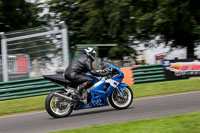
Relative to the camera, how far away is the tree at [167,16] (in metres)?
17.4

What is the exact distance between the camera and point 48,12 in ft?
70.9

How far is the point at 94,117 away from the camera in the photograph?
7.59m

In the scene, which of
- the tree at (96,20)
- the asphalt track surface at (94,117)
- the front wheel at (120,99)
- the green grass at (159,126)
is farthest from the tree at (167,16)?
the green grass at (159,126)

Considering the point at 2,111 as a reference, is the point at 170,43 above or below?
above

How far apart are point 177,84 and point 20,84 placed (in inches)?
254

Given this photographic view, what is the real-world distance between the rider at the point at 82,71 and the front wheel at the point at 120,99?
2.09 ft

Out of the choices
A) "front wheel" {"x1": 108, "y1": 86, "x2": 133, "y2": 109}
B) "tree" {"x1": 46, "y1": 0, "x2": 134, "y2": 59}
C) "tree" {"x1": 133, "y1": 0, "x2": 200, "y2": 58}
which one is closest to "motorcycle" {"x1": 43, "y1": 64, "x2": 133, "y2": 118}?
"front wheel" {"x1": 108, "y1": 86, "x2": 133, "y2": 109}

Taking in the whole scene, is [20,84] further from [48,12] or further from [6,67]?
[48,12]

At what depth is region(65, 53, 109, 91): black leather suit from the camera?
7.93 m

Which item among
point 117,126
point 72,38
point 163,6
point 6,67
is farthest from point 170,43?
point 117,126

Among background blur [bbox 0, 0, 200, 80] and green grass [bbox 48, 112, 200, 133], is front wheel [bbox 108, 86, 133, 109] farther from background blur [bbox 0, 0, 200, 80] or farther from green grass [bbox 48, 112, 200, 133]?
background blur [bbox 0, 0, 200, 80]

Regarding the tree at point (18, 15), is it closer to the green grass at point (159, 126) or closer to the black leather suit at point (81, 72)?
the black leather suit at point (81, 72)

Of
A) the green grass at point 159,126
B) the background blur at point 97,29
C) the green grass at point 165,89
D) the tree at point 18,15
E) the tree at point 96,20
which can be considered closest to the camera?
the green grass at point 159,126

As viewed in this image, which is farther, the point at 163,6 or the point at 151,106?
the point at 163,6
